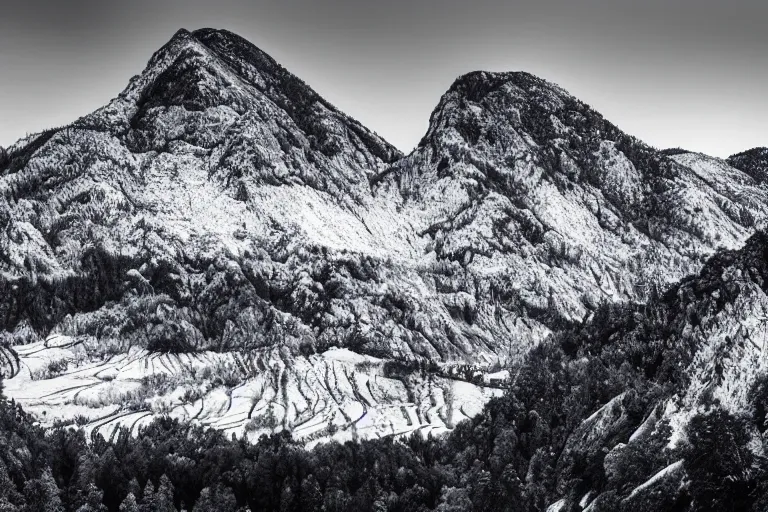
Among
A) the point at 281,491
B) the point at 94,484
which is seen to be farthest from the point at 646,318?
the point at 94,484

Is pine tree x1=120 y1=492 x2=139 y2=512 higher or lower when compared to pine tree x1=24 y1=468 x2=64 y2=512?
lower

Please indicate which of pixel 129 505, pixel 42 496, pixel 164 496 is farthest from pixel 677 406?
pixel 42 496

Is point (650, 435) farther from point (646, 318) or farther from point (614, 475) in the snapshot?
point (646, 318)

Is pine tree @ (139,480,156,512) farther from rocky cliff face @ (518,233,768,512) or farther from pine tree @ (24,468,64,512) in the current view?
rocky cliff face @ (518,233,768,512)

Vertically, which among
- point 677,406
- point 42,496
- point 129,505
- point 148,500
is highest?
point 42,496

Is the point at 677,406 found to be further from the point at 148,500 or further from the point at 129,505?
the point at 129,505

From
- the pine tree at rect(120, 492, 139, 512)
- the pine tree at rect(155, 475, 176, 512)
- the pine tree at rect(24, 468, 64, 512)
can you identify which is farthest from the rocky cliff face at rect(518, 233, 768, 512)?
the pine tree at rect(24, 468, 64, 512)

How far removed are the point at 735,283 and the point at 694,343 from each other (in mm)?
12921

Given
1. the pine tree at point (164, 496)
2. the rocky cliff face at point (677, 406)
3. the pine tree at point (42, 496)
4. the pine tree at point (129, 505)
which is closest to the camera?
the rocky cliff face at point (677, 406)

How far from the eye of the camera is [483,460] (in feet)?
527

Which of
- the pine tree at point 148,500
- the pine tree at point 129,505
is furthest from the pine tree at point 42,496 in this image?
the pine tree at point 148,500

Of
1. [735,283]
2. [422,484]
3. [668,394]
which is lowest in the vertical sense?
[422,484]

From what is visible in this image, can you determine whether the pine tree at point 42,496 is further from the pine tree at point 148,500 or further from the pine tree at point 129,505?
the pine tree at point 148,500

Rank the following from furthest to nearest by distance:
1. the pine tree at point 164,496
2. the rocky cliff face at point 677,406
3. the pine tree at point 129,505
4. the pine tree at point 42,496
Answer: the pine tree at point 164,496 → the pine tree at point 129,505 → the pine tree at point 42,496 → the rocky cliff face at point 677,406
